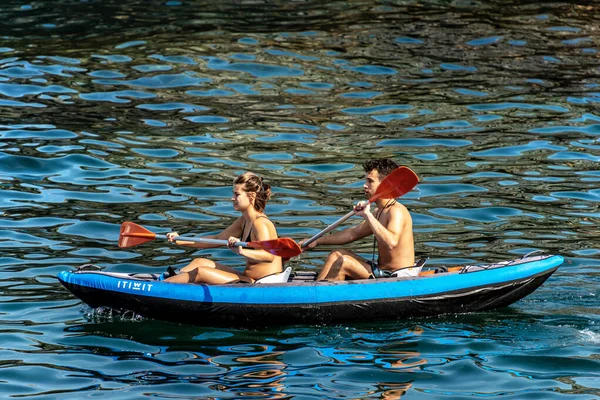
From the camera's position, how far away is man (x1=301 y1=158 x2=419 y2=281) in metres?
8.71

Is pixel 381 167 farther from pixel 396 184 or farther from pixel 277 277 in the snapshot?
pixel 277 277

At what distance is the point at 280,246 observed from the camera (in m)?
8.53

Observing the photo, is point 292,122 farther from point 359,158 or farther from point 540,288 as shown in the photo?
point 540,288

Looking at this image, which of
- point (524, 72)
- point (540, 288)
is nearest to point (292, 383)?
point (540, 288)

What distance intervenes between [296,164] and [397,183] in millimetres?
5058

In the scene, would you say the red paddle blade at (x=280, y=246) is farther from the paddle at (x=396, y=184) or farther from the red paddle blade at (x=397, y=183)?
the red paddle blade at (x=397, y=183)

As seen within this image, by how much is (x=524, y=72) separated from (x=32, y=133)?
8.01m

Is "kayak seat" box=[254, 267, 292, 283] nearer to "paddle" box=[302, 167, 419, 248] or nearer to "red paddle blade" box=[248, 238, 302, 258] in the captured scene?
"red paddle blade" box=[248, 238, 302, 258]

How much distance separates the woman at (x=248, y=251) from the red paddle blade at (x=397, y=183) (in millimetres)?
957

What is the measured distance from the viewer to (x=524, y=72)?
55.8ft

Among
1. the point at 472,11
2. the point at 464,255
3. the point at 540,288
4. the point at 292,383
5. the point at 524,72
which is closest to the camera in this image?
the point at 292,383

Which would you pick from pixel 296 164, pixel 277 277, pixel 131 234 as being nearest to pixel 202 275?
pixel 277 277

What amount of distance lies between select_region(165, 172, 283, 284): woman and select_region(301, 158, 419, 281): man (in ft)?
1.68

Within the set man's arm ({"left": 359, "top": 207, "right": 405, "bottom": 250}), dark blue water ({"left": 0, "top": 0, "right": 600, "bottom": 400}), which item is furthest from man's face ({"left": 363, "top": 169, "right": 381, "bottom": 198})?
dark blue water ({"left": 0, "top": 0, "right": 600, "bottom": 400})
